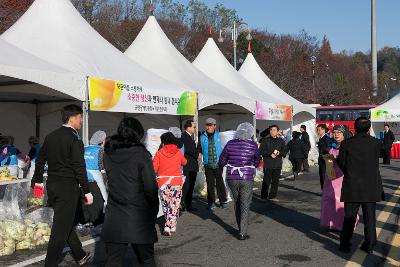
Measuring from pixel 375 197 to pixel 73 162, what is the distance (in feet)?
11.7

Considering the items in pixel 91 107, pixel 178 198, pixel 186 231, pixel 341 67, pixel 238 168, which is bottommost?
pixel 186 231

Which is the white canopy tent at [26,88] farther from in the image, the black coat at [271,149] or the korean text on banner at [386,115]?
the korean text on banner at [386,115]

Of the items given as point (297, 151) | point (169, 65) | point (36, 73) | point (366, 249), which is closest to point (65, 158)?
point (36, 73)

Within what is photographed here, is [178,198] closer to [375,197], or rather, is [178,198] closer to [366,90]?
[375,197]

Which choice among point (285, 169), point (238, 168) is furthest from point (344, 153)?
point (285, 169)

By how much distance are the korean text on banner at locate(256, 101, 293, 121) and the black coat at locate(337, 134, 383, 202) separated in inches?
424

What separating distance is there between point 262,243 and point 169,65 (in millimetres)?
8822

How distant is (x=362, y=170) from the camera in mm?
6242

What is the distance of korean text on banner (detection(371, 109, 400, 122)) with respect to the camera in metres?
24.7

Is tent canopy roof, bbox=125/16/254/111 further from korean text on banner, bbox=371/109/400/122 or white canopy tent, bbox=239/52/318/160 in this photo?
korean text on banner, bbox=371/109/400/122

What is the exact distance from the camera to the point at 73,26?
11516 mm

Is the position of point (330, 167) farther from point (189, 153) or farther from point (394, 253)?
point (189, 153)

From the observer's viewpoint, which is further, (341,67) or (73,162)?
(341,67)

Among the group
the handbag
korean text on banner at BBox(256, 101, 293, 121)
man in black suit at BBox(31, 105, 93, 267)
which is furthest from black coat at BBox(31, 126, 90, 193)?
korean text on banner at BBox(256, 101, 293, 121)
